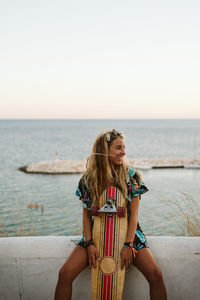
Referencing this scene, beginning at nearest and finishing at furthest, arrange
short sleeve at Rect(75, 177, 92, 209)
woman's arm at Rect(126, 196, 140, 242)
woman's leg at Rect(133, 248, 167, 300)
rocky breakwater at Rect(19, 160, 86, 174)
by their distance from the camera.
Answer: woman's leg at Rect(133, 248, 167, 300), woman's arm at Rect(126, 196, 140, 242), short sleeve at Rect(75, 177, 92, 209), rocky breakwater at Rect(19, 160, 86, 174)

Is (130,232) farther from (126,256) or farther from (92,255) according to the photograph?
(92,255)

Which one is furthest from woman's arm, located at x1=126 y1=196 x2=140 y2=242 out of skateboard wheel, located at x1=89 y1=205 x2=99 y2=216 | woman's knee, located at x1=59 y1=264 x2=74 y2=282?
woman's knee, located at x1=59 y1=264 x2=74 y2=282

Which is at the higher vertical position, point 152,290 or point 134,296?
point 152,290

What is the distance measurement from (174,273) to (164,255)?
0.13 meters

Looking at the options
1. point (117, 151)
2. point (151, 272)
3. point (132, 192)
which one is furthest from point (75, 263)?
point (117, 151)

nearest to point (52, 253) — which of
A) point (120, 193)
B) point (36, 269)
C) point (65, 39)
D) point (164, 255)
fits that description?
point (36, 269)

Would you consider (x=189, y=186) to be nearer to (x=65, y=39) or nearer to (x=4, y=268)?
(x=65, y=39)

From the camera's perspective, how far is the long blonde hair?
6.56 feet

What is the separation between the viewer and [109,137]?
2.07 meters

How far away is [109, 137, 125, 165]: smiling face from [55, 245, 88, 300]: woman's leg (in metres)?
0.59

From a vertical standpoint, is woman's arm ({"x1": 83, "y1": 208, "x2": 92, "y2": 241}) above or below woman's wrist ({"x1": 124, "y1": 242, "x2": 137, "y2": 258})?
above

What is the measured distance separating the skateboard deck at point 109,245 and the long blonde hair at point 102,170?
1.9 inches

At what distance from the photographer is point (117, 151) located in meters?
2.04

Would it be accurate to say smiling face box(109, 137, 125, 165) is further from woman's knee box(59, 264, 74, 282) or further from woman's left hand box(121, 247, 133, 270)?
woman's knee box(59, 264, 74, 282)
